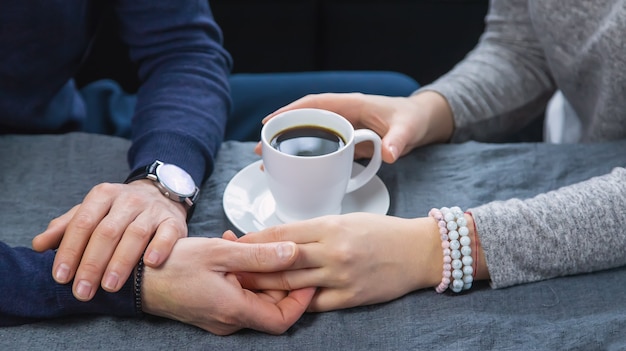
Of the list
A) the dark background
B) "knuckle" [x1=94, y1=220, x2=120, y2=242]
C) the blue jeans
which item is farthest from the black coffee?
the dark background

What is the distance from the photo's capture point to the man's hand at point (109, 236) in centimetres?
76

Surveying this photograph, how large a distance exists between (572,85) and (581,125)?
0.35 ft

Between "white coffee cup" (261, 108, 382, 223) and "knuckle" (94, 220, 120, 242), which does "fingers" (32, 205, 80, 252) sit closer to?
"knuckle" (94, 220, 120, 242)

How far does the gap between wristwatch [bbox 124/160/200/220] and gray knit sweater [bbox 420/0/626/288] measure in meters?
0.35

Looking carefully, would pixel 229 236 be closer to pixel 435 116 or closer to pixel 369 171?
pixel 369 171

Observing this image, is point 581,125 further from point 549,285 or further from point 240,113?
point 240,113

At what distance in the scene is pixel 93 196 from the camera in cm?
84

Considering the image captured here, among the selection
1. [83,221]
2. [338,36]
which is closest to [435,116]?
[83,221]

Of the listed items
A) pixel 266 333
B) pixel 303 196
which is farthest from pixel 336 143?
pixel 266 333

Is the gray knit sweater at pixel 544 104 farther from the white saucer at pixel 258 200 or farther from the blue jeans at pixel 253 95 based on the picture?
the blue jeans at pixel 253 95

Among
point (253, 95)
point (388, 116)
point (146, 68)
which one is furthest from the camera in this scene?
point (253, 95)

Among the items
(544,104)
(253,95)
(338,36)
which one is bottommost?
(338,36)

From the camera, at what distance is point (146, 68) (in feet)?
3.68

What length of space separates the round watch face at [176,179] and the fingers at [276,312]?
0.19m
